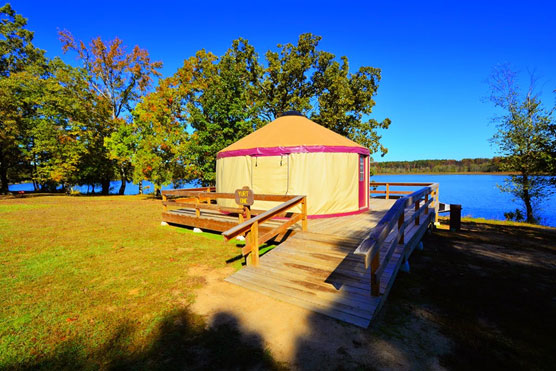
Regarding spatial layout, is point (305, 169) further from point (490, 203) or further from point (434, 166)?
point (434, 166)

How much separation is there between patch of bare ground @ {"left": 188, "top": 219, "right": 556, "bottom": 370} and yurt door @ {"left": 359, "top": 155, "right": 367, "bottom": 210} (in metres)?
4.27

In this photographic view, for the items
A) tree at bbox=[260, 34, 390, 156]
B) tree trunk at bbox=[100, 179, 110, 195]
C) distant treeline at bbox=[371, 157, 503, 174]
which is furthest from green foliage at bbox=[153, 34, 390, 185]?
distant treeline at bbox=[371, 157, 503, 174]

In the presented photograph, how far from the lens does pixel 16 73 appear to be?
75.4ft

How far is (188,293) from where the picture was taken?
4227 millimetres

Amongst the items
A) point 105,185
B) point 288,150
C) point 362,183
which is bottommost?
point 105,185

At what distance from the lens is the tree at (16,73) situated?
839 inches

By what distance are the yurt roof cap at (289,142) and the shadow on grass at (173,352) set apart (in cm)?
627

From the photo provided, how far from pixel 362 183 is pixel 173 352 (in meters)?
8.55

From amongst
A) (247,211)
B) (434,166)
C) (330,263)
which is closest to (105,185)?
(247,211)

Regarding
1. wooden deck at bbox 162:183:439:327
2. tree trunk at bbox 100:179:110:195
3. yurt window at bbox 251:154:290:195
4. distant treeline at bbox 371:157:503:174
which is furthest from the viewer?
distant treeline at bbox 371:157:503:174

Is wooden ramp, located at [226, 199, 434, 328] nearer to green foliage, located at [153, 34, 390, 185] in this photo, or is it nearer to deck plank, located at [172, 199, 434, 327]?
deck plank, located at [172, 199, 434, 327]

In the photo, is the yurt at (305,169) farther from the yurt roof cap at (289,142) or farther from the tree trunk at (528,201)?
the tree trunk at (528,201)

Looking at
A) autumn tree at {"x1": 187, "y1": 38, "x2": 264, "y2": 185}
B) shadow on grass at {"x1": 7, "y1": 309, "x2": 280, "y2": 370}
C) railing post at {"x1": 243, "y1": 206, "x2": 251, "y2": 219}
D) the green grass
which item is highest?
autumn tree at {"x1": 187, "y1": 38, "x2": 264, "y2": 185}

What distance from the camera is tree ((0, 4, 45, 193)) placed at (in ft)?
69.9
